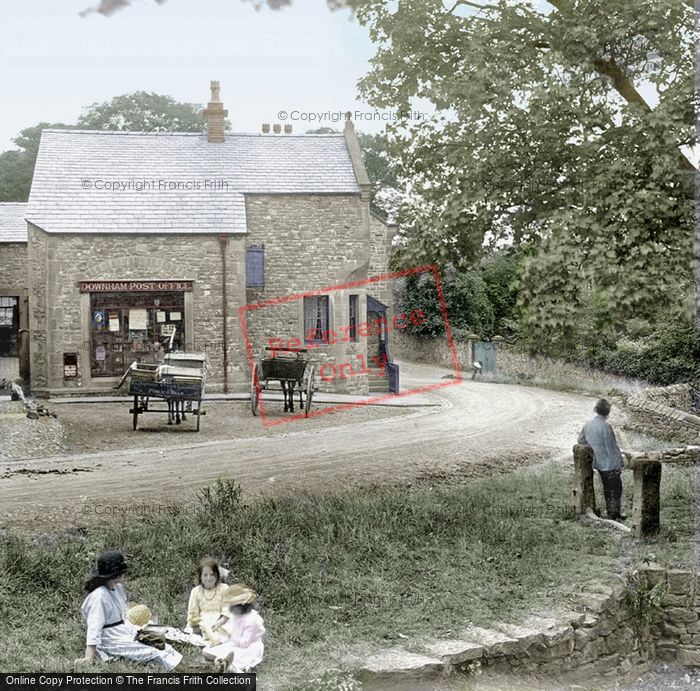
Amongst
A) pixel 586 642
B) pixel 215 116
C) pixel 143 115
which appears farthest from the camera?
pixel 143 115

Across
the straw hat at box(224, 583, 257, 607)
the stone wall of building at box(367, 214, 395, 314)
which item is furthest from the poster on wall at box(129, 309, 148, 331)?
the straw hat at box(224, 583, 257, 607)

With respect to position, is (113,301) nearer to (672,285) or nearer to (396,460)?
(396,460)

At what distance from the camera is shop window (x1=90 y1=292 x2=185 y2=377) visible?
840 cm

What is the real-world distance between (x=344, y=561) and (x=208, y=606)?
1.43m

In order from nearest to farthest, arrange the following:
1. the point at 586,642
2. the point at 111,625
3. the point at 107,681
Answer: the point at 107,681 → the point at 111,625 → the point at 586,642

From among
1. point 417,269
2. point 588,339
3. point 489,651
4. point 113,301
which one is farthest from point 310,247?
point 489,651

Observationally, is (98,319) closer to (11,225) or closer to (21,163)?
(21,163)

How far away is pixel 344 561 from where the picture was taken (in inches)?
270

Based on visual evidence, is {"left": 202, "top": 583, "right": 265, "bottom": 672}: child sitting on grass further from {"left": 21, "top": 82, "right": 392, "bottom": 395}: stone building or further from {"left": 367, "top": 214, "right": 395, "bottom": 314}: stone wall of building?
{"left": 367, "top": 214, "right": 395, "bottom": 314}: stone wall of building

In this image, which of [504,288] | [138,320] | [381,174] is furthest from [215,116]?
[504,288]

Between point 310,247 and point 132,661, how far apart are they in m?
4.36

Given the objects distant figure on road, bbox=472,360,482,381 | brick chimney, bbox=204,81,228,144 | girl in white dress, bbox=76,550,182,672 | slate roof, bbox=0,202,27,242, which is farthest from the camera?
slate roof, bbox=0,202,27,242

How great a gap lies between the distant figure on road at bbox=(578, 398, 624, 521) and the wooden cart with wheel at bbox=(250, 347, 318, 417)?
271 centimetres

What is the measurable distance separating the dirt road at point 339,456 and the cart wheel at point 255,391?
16.4 inches
